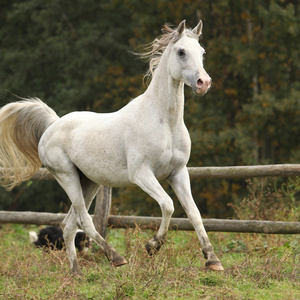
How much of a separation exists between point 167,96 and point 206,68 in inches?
470

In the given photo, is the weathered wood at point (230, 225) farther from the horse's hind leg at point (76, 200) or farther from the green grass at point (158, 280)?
the horse's hind leg at point (76, 200)

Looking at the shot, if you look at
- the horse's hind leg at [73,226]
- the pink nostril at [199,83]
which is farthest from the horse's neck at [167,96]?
the horse's hind leg at [73,226]

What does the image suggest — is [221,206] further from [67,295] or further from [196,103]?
[67,295]

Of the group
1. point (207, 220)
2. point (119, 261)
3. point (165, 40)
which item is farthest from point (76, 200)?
point (165, 40)

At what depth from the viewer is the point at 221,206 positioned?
51.9ft

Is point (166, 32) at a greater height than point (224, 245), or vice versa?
point (166, 32)

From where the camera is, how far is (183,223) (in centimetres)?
693

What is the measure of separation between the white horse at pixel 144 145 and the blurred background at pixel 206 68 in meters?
7.15

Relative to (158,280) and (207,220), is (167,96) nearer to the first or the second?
(158,280)

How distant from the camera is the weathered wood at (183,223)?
6.33 meters

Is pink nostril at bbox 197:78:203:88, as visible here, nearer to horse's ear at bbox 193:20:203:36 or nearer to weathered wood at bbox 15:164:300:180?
horse's ear at bbox 193:20:203:36

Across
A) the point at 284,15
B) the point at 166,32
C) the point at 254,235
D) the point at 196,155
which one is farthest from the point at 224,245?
the point at 284,15

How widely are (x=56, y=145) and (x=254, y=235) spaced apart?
3.04m

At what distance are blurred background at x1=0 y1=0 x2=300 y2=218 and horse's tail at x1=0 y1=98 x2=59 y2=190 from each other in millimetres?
6593
